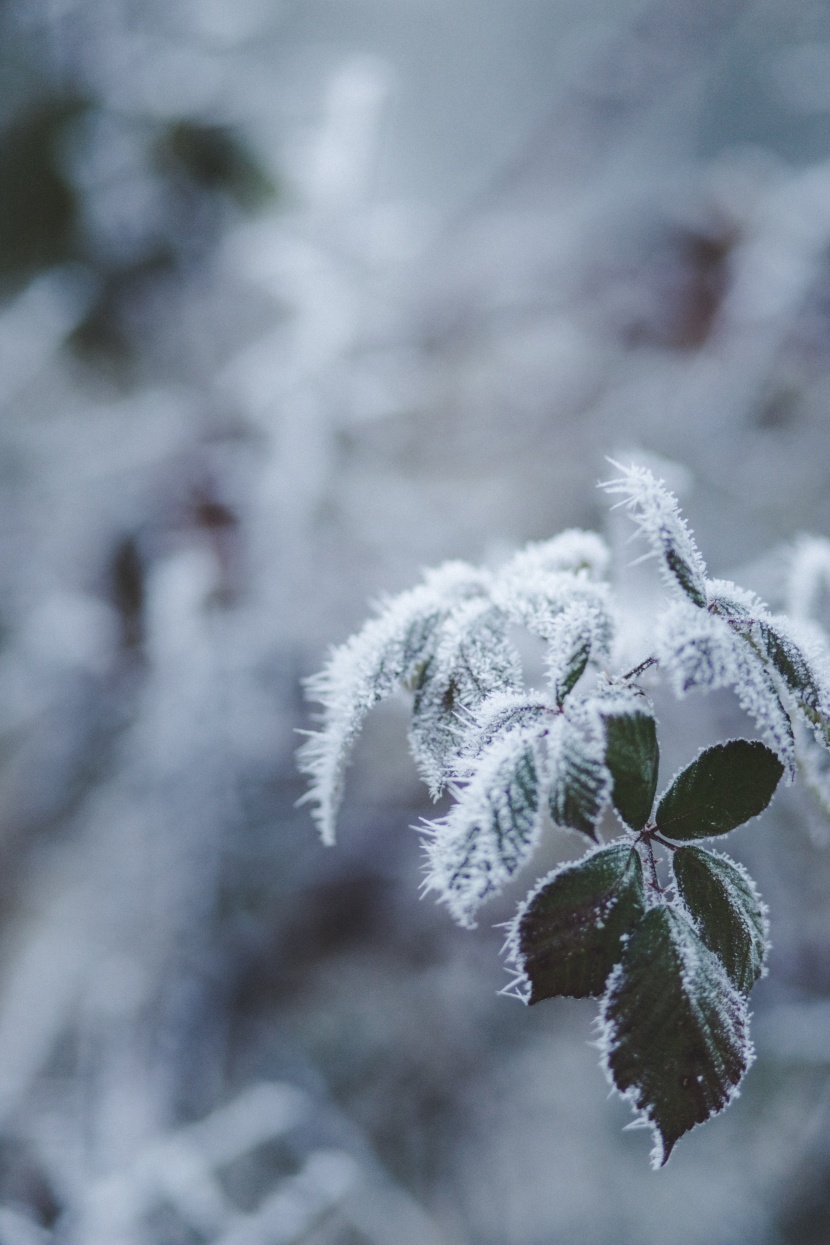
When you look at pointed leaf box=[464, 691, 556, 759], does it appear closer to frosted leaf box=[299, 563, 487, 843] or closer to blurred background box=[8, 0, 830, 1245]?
frosted leaf box=[299, 563, 487, 843]

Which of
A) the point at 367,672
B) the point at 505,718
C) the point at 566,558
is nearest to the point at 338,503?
the point at 566,558

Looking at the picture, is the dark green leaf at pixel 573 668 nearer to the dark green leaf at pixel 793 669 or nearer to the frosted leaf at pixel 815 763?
the dark green leaf at pixel 793 669

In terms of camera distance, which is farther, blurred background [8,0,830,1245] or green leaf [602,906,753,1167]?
blurred background [8,0,830,1245]

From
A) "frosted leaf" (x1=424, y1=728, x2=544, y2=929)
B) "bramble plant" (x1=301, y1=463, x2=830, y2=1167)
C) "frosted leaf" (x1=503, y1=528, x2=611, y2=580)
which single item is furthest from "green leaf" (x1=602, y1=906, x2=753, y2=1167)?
"frosted leaf" (x1=503, y1=528, x2=611, y2=580)

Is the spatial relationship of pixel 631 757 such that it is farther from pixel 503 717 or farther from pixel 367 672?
pixel 367 672

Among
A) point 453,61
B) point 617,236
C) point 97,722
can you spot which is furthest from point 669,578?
point 453,61

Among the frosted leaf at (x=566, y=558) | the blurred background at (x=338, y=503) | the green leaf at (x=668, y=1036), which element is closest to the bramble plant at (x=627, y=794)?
the green leaf at (x=668, y=1036)
